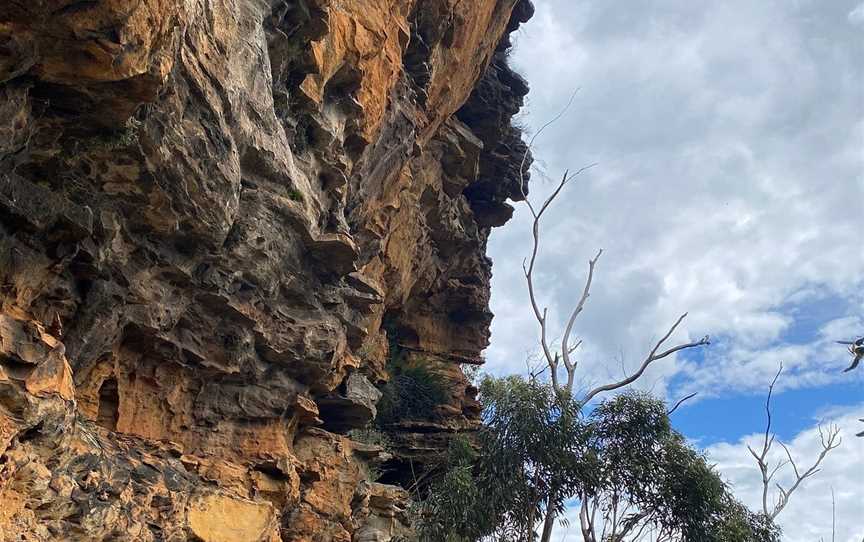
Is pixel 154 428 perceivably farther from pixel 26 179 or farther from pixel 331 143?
pixel 331 143

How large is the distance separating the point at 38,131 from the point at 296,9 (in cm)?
565

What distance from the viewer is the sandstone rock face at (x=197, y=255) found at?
666 cm

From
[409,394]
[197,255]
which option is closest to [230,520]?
[197,255]

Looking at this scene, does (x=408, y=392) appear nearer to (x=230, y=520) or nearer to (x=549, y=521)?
(x=549, y=521)

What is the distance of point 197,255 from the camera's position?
32.9 ft

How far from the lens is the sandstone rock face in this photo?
6.66 metres

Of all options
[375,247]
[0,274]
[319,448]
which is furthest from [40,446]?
[375,247]

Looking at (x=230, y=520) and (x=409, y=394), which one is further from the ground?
(x=409, y=394)

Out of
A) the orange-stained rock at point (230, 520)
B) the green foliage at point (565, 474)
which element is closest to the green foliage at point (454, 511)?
the green foliage at point (565, 474)

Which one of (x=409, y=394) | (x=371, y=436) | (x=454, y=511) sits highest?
(x=409, y=394)

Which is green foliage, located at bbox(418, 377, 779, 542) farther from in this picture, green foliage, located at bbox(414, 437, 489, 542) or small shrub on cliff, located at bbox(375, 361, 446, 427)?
small shrub on cliff, located at bbox(375, 361, 446, 427)

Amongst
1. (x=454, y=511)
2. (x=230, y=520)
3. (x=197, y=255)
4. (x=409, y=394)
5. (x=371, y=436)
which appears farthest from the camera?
(x=409, y=394)

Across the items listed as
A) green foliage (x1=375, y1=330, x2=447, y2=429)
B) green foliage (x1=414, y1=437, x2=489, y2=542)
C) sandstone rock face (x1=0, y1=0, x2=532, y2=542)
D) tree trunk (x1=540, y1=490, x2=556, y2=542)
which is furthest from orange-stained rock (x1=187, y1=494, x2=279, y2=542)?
green foliage (x1=375, y1=330, x2=447, y2=429)

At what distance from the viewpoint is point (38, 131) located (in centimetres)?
754
